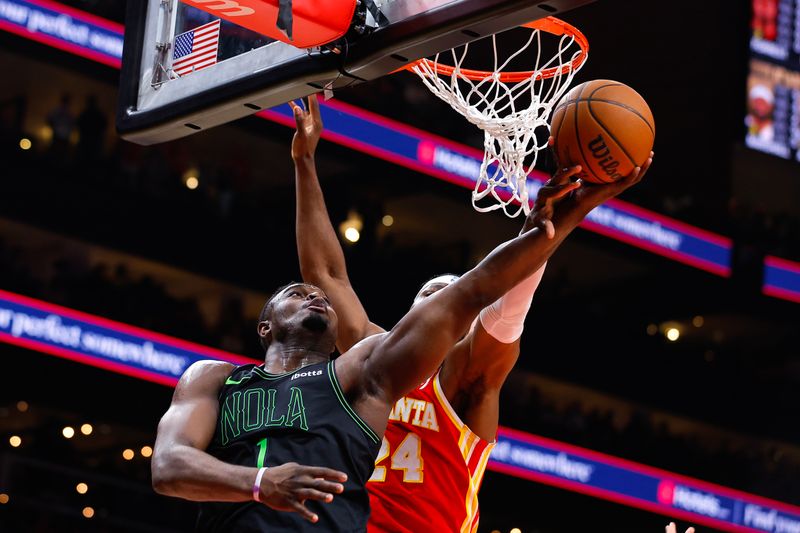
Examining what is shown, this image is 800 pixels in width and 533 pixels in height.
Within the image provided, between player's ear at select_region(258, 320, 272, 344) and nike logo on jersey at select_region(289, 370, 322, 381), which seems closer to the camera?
nike logo on jersey at select_region(289, 370, 322, 381)

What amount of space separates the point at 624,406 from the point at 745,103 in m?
6.05

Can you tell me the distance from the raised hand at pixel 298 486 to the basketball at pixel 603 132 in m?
1.13

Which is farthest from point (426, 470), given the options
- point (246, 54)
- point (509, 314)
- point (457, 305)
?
point (246, 54)

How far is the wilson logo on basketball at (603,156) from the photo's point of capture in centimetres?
350

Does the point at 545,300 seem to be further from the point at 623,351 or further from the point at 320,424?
the point at 320,424

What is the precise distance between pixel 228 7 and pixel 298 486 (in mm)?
1465

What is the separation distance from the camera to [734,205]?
1603 centimetres

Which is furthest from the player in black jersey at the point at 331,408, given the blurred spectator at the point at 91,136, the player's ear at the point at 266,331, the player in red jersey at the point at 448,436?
the blurred spectator at the point at 91,136

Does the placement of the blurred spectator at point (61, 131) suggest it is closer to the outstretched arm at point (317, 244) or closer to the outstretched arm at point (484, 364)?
the outstretched arm at point (317, 244)

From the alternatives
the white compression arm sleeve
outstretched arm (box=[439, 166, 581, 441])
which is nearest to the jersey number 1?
outstretched arm (box=[439, 166, 581, 441])

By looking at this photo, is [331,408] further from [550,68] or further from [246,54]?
[550,68]

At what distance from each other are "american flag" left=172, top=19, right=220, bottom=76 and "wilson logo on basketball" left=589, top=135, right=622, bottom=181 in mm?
1288

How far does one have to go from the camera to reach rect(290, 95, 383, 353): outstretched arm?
477 cm

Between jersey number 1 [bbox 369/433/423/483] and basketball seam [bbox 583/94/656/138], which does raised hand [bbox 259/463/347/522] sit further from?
basketball seam [bbox 583/94/656/138]
